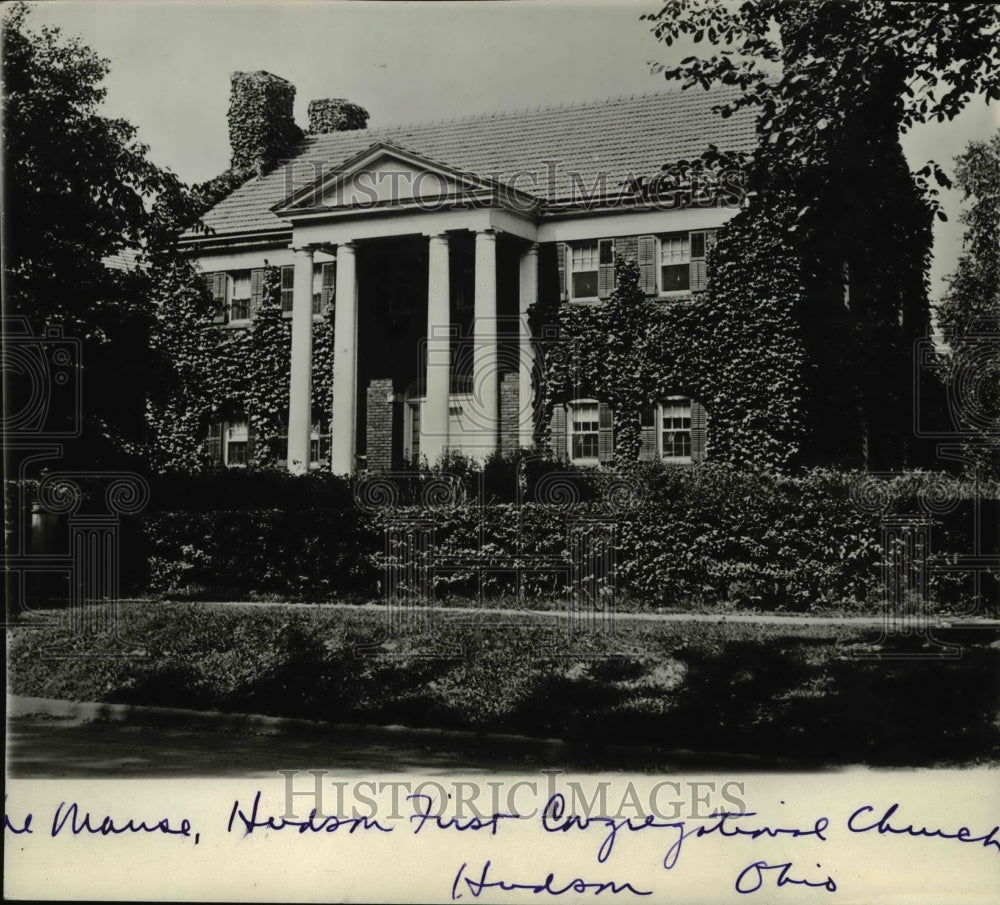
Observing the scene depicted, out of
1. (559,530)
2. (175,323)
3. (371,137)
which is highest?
(371,137)

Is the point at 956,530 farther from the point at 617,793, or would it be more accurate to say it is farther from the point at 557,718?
the point at 617,793

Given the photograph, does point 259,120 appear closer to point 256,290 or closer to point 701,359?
point 256,290

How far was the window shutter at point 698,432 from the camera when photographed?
13.7 m

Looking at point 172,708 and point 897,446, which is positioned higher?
point 897,446

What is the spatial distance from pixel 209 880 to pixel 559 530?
7.37 m

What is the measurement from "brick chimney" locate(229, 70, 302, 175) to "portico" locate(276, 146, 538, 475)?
3.69 feet

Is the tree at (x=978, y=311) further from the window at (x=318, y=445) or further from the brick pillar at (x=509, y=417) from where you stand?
the window at (x=318, y=445)

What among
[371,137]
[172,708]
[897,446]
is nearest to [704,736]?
[897,446]

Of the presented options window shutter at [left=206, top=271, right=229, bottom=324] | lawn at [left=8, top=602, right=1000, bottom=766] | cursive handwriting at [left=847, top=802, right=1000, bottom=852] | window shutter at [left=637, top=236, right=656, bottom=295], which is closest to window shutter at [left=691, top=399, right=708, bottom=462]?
window shutter at [left=637, top=236, right=656, bottom=295]

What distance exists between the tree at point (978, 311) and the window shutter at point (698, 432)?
13.8 ft

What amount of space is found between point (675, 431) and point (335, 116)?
19.7ft

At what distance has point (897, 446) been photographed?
1119 centimetres

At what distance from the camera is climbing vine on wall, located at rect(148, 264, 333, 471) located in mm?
11883

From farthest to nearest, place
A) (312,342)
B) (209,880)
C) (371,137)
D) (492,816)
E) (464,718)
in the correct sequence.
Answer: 1. (312,342)
2. (371,137)
3. (464,718)
4. (492,816)
5. (209,880)
